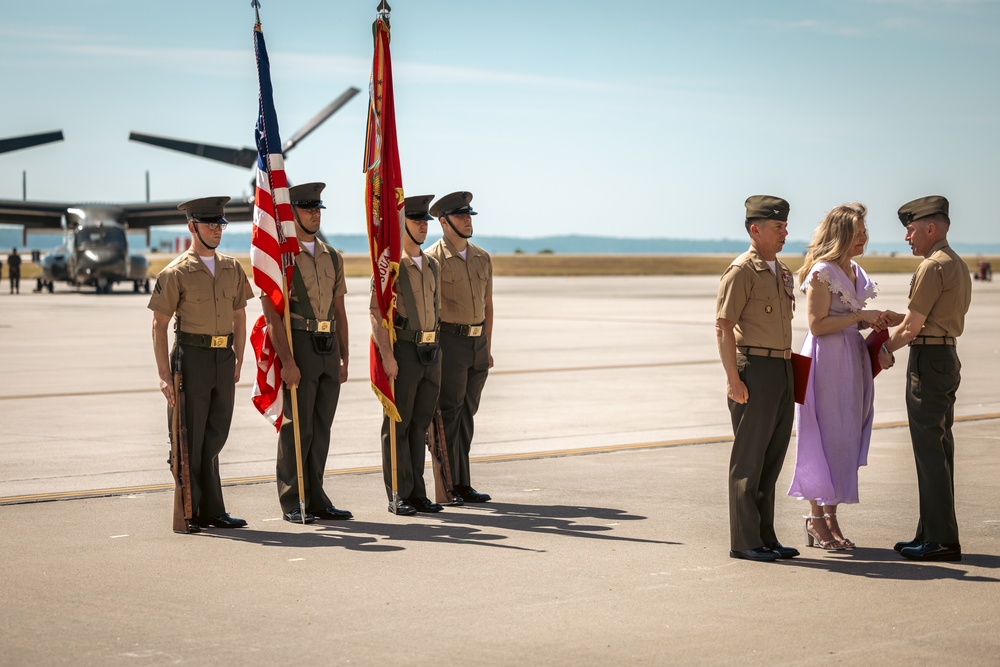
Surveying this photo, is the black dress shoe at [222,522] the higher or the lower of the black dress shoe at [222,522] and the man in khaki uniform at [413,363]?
the lower

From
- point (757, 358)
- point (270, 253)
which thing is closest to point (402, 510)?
point (270, 253)

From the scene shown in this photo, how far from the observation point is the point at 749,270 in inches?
272

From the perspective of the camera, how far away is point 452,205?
356 inches

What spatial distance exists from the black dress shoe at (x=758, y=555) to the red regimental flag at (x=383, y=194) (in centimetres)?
269

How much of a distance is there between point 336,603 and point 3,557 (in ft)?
7.07

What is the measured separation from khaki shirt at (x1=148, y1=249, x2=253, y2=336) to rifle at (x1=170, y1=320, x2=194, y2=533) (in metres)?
0.16

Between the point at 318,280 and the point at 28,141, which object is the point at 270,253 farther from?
the point at 28,141

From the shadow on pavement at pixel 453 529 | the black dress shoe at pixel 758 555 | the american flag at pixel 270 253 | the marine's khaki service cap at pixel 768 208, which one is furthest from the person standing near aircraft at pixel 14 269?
the black dress shoe at pixel 758 555

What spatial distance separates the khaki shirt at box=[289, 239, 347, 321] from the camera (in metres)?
8.27

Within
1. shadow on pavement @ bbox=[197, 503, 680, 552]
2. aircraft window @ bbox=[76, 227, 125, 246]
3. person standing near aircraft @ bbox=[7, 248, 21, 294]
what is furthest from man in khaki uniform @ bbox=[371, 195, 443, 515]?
person standing near aircraft @ bbox=[7, 248, 21, 294]

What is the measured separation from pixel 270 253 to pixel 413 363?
129 cm

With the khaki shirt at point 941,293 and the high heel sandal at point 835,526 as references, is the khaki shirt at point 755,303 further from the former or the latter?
the high heel sandal at point 835,526

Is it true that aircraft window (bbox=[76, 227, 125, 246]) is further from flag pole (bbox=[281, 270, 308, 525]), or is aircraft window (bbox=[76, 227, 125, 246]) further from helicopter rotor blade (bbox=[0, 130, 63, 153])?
flag pole (bbox=[281, 270, 308, 525])

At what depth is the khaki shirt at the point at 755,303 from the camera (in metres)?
6.88
